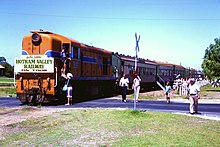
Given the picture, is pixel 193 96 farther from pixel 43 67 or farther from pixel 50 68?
pixel 43 67

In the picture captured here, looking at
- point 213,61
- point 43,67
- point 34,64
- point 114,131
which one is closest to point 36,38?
point 34,64

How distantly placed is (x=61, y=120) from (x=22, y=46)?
882 cm

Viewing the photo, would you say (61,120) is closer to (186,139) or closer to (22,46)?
(186,139)

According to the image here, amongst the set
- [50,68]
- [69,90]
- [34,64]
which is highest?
[34,64]

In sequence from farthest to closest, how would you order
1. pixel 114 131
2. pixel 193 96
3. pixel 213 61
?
pixel 213 61 → pixel 193 96 → pixel 114 131

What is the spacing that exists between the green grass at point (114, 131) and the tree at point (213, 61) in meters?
34.6

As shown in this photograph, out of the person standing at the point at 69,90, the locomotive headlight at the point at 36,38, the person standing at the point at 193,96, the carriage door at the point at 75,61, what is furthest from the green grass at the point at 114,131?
the carriage door at the point at 75,61

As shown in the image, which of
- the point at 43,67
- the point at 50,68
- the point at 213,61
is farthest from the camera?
the point at 213,61

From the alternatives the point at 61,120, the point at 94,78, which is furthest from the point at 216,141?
the point at 94,78

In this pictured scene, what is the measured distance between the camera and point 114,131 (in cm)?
980

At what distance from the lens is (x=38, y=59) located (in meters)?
18.6

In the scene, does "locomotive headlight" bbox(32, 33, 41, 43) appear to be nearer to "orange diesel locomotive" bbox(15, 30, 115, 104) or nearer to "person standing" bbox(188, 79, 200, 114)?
"orange diesel locomotive" bbox(15, 30, 115, 104)

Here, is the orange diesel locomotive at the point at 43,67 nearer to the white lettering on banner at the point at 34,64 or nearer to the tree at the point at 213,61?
the white lettering on banner at the point at 34,64

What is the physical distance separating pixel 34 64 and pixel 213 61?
33.1 m
